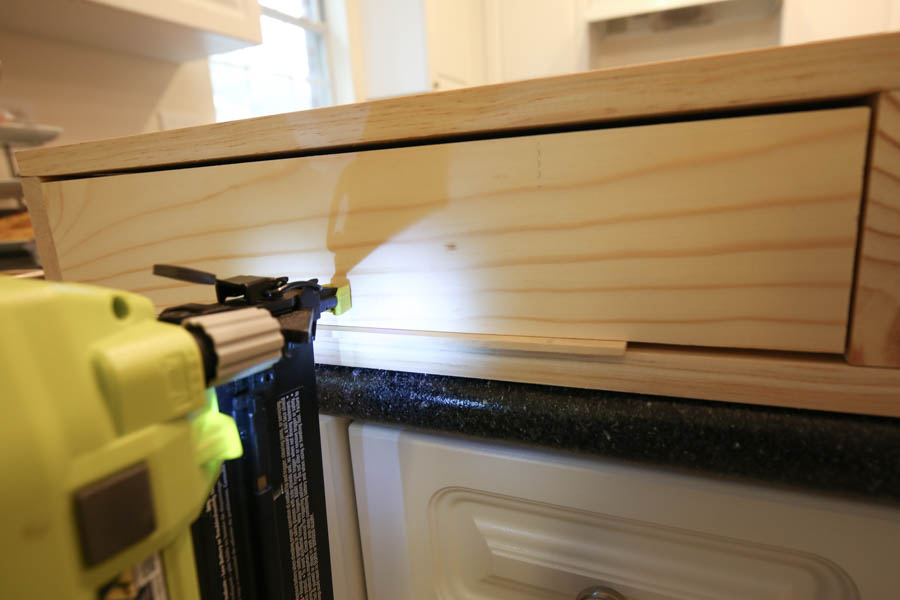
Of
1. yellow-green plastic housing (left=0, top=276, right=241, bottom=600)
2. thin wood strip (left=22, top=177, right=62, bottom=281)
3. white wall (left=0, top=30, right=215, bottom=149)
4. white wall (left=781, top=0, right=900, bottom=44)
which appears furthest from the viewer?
white wall (left=781, top=0, right=900, bottom=44)

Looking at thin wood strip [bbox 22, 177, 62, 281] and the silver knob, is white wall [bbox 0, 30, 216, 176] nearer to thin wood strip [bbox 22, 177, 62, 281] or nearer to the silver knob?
thin wood strip [bbox 22, 177, 62, 281]

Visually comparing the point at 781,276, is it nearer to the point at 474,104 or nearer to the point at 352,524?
the point at 474,104

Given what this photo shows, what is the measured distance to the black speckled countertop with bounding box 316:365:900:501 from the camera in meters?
0.25

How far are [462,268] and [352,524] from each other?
23 cm

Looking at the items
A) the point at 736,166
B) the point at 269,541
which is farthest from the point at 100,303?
the point at 736,166

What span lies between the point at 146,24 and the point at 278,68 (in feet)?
3.13

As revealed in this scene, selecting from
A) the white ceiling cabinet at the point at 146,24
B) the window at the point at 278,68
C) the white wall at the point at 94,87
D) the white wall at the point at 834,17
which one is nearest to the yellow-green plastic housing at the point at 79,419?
the white ceiling cabinet at the point at 146,24

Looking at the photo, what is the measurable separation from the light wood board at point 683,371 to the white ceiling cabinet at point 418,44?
1562 mm

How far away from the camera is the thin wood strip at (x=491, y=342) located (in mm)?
292

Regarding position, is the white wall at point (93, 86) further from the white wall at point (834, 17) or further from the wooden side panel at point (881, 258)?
the white wall at point (834, 17)

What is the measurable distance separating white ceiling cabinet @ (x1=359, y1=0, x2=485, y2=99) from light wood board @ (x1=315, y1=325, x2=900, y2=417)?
1562 mm

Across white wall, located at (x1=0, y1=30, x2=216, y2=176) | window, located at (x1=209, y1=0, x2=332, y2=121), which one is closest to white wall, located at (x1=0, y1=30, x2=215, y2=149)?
white wall, located at (x1=0, y1=30, x2=216, y2=176)

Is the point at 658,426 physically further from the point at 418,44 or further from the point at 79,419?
the point at 418,44

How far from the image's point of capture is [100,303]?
0.17 metres
